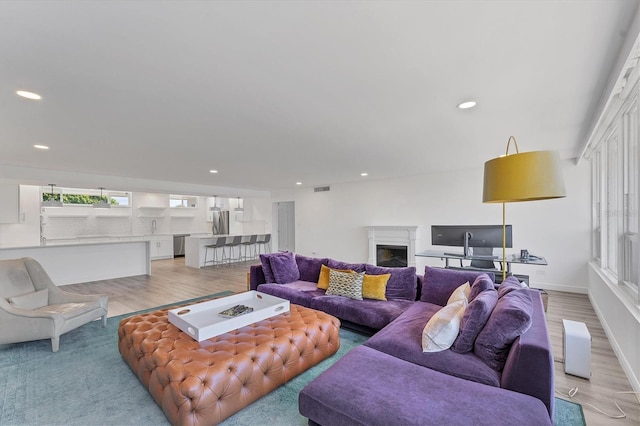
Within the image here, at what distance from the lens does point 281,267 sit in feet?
13.8

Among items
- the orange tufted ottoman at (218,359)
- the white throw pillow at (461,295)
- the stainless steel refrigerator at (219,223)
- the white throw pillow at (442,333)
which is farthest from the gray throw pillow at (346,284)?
the stainless steel refrigerator at (219,223)

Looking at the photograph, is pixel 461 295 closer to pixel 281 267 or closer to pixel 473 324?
pixel 473 324

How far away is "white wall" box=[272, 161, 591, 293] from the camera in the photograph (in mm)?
4953

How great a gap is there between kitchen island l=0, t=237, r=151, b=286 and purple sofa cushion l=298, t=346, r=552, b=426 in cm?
639

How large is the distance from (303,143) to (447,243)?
350cm

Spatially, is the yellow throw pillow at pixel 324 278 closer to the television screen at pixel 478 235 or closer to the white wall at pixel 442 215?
the television screen at pixel 478 235

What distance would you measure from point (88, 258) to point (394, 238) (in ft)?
22.5

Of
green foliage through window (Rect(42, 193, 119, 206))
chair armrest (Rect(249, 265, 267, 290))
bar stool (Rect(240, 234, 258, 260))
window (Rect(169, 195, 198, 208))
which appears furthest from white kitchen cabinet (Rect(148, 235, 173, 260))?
chair armrest (Rect(249, 265, 267, 290))

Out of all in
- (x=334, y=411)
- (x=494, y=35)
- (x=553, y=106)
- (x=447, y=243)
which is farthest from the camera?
(x=447, y=243)

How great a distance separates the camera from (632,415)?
196 cm

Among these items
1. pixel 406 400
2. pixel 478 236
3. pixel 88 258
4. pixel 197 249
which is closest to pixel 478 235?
pixel 478 236

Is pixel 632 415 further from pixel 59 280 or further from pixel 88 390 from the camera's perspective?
pixel 59 280

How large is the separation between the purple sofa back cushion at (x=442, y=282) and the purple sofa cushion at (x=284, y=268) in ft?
6.33

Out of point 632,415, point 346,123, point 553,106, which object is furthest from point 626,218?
point 346,123
